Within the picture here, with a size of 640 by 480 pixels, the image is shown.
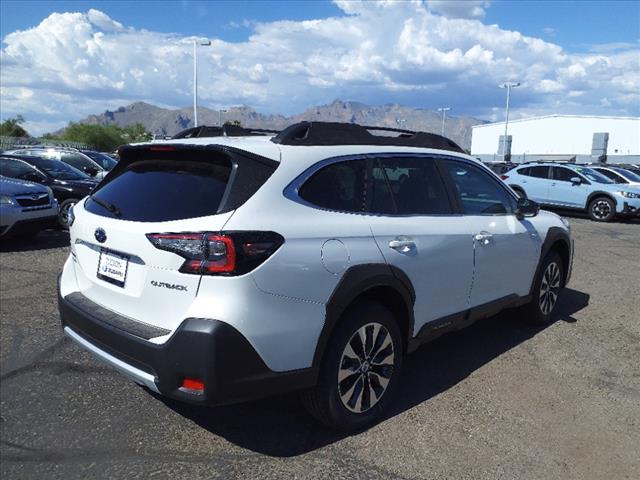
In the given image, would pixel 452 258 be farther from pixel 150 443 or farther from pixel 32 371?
pixel 32 371

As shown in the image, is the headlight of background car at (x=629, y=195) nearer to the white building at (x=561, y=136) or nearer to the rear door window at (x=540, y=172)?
the rear door window at (x=540, y=172)

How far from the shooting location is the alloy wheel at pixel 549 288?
523 cm

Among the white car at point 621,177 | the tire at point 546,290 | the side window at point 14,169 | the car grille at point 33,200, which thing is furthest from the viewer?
the white car at point 621,177

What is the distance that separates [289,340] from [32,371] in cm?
239

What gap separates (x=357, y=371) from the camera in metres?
3.25

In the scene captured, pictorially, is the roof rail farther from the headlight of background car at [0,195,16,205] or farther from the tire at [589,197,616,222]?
the tire at [589,197,616,222]

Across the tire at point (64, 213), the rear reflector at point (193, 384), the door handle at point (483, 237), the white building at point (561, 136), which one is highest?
the white building at point (561, 136)

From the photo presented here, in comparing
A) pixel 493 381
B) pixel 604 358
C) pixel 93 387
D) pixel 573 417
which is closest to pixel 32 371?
pixel 93 387

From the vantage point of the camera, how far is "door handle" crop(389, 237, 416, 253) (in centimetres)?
332

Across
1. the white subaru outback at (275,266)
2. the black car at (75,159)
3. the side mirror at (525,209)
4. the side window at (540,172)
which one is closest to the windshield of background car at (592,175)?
the side window at (540,172)

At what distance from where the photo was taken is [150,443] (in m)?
3.12

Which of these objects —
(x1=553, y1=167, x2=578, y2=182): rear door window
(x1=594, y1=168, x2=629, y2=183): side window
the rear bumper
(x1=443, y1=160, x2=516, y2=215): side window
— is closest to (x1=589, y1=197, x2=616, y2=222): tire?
(x1=553, y1=167, x2=578, y2=182): rear door window

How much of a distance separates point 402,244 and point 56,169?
10663 millimetres

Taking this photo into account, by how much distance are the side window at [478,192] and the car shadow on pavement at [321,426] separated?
4.02 ft
